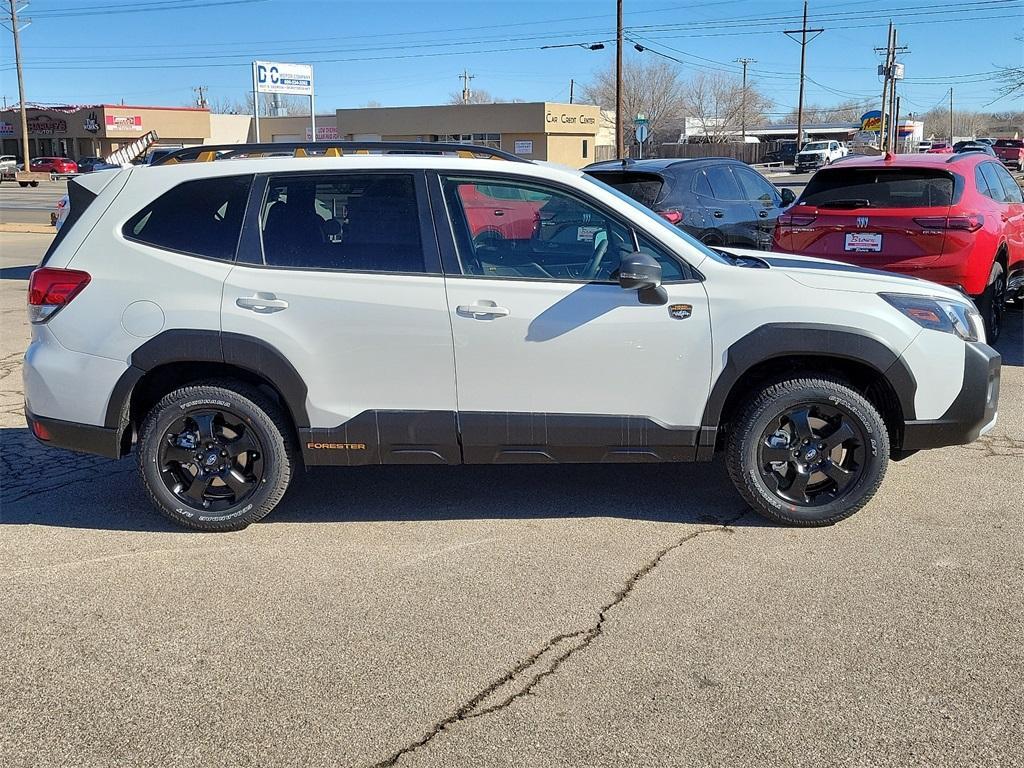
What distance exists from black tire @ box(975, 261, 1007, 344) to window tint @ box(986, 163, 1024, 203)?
0.93 meters

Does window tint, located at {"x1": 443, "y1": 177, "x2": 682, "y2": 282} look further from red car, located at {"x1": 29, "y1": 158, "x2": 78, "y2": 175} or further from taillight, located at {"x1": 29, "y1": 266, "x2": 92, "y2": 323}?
red car, located at {"x1": 29, "y1": 158, "x2": 78, "y2": 175}

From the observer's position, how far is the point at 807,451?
16.1 feet

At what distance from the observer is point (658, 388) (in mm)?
4785

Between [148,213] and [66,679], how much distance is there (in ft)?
7.79

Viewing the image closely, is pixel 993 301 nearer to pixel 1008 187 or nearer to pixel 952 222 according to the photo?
pixel 952 222

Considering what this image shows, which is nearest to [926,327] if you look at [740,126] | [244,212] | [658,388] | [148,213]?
[658,388]

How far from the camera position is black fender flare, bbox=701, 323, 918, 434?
474cm

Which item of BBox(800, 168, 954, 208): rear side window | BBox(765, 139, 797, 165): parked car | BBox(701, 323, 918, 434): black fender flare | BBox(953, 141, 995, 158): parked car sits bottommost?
BBox(701, 323, 918, 434): black fender flare

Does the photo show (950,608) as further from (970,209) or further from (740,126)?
(740,126)

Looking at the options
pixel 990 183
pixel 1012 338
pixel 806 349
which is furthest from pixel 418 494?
pixel 1012 338

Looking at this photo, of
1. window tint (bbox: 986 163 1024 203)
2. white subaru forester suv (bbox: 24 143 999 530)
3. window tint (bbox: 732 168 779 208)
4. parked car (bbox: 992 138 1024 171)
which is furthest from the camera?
parked car (bbox: 992 138 1024 171)

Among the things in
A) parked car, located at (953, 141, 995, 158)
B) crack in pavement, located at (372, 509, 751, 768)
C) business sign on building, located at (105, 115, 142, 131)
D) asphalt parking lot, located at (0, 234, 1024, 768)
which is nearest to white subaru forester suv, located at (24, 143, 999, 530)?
asphalt parking lot, located at (0, 234, 1024, 768)

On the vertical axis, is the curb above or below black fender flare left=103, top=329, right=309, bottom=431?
above

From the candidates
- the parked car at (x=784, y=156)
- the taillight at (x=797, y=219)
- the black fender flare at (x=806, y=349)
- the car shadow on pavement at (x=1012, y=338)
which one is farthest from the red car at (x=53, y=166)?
the black fender flare at (x=806, y=349)
